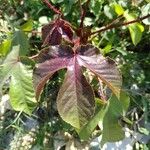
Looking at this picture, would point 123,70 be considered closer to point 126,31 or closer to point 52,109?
point 126,31

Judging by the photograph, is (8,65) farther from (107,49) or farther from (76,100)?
(107,49)

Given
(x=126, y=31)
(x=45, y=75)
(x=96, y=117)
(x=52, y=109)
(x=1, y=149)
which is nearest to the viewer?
(x=45, y=75)

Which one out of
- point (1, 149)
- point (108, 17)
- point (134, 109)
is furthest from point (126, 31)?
point (1, 149)

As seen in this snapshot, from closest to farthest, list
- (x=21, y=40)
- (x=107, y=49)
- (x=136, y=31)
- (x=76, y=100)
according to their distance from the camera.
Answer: (x=76, y=100) → (x=21, y=40) → (x=136, y=31) → (x=107, y=49)

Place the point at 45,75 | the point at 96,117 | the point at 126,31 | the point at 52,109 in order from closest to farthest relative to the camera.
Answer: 1. the point at 45,75
2. the point at 96,117
3. the point at 52,109
4. the point at 126,31

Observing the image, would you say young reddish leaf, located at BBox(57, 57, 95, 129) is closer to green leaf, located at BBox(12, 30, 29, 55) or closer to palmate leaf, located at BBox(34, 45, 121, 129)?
palmate leaf, located at BBox(34, 45, 121, 129)

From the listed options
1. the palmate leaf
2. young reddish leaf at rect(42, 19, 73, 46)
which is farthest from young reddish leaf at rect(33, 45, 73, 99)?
young reddish leaf at rect(42, 19, 73, 46)

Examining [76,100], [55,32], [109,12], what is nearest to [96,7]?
[109,12]
